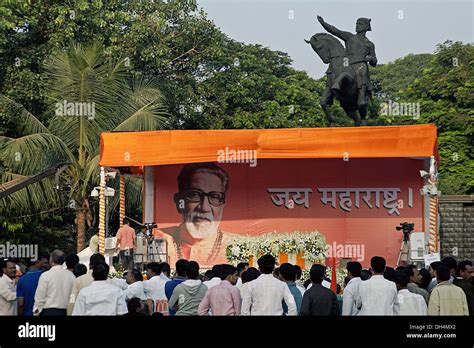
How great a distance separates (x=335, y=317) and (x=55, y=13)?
22954 millimetres

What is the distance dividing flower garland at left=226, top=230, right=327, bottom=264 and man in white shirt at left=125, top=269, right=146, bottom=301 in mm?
9202

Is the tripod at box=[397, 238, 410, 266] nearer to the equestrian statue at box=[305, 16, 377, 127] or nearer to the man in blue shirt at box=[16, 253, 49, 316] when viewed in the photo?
the equestrian statue at box=[305, 16, 377, 127]

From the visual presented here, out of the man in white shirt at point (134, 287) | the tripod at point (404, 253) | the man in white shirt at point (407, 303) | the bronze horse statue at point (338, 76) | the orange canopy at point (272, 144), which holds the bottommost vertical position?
the man in white shirt at point (407, 303)

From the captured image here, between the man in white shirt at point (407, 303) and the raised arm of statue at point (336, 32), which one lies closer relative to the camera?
the man in white shirt at point (407, 303)

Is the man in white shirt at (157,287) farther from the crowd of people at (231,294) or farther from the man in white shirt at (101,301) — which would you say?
the man in white shirt at (101,301)

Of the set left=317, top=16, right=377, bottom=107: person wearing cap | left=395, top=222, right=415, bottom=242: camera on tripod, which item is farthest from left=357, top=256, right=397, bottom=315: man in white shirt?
left=317, top=16, right=377, bottom=107: person wearing cap

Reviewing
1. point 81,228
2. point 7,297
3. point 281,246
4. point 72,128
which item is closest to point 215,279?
point 7,297

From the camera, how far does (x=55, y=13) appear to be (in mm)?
30531

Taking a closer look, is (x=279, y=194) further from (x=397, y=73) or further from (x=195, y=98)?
(x=397, y=73)

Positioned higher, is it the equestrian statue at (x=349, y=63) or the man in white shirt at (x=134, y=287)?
the equestrian statue at (x=349, y=63)

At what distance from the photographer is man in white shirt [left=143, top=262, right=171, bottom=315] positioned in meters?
11.5

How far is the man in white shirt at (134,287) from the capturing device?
37.1 feet

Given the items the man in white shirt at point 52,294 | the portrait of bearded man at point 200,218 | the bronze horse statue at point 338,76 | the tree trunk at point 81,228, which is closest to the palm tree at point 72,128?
the tree trunk at point 81,228

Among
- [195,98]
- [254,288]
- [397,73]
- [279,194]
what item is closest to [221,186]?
[279,194]
